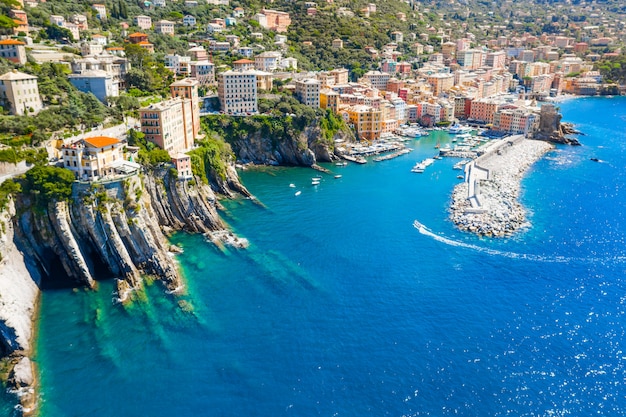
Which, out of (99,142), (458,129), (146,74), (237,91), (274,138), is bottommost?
(458,129)

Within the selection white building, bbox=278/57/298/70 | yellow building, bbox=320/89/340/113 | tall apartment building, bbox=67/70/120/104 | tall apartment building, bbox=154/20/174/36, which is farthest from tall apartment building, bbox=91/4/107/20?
yellow building, bbox=320/89/340/113

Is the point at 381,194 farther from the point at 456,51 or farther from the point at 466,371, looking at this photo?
the point at 456,51

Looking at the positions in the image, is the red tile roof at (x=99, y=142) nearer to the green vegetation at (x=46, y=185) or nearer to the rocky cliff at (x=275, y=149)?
the green vegetation at (x=46, y=185)

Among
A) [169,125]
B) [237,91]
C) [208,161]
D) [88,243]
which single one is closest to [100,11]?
[237,91]

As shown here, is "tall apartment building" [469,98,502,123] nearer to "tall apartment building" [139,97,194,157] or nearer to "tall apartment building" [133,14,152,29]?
"tall apartment building" [139,97,194,157]

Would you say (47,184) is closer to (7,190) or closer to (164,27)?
(7,190)
